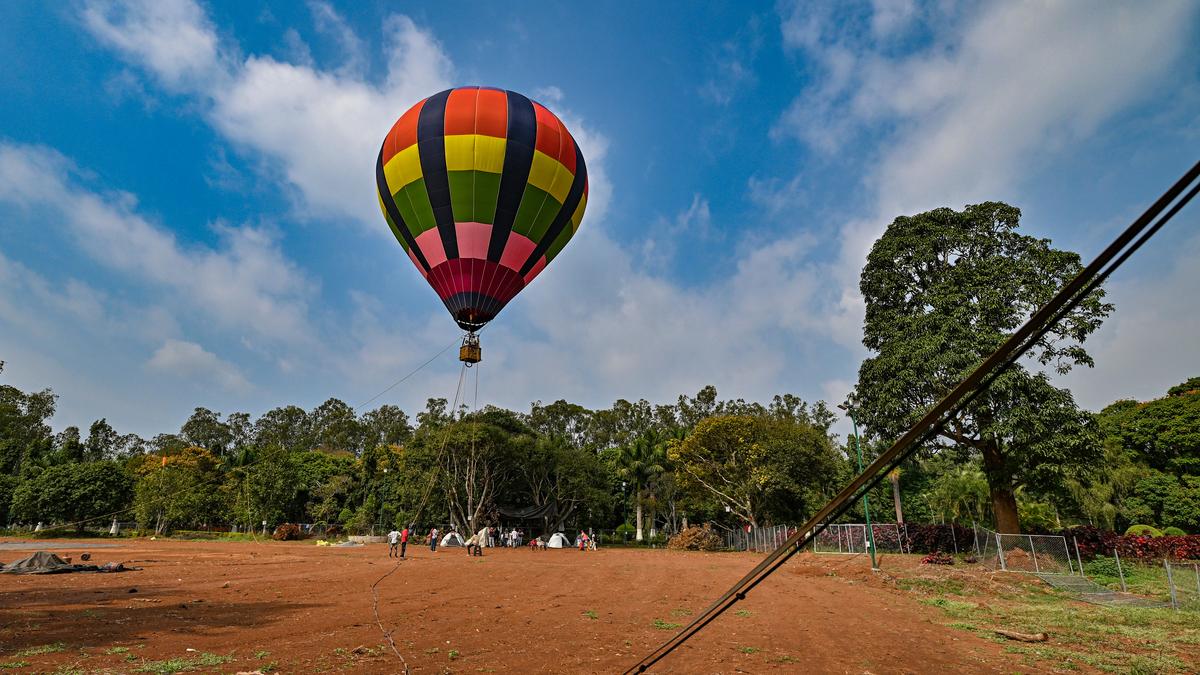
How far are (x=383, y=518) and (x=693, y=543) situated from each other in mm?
27765

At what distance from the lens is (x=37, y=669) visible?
21.9ft

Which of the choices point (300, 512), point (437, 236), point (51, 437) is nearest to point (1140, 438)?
point (437, 236)

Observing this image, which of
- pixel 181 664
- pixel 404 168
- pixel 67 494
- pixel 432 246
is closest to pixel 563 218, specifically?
pixel 432 246

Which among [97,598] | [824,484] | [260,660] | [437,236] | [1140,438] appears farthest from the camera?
[824,484]

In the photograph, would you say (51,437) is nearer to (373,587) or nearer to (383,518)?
(383,518)

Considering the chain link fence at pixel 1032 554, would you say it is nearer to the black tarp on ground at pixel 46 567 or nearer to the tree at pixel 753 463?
the tree at pixel 753 463

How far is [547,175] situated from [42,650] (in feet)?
45.6

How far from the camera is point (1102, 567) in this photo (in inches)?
872

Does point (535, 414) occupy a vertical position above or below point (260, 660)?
above

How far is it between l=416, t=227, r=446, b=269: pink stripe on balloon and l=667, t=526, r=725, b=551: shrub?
31615 mm

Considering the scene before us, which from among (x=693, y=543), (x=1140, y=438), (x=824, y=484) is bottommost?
(x=693, y=543)

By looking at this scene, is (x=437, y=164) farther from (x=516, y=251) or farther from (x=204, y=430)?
(x=204, y=430)

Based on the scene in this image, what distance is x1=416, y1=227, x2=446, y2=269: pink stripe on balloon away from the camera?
16984 millimetres

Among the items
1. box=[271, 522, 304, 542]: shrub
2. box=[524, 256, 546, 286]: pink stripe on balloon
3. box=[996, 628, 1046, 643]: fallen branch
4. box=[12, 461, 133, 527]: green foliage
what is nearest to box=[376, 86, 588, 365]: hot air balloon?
box=[524, 256, 546, 286]: pink stripe on balloon
